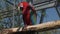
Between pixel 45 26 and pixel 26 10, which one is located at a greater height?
pixel 26 10

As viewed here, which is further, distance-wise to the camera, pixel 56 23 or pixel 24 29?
pixel 24 29

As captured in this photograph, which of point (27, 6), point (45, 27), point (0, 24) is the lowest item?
point (0, 24)

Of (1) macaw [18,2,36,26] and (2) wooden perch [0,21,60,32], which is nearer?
(2) wooden perch [0,21,60,32]

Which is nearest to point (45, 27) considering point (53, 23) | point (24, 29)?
point (53, 23)

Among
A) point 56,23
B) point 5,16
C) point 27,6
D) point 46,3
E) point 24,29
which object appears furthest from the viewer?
point 5,16

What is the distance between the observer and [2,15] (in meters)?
3.26

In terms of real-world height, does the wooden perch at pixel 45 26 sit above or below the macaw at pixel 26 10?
below

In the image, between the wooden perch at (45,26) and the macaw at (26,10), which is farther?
the macaw at (26,10)

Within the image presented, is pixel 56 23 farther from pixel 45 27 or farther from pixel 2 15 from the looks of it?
pixel 2 15

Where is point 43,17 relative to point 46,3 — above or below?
below

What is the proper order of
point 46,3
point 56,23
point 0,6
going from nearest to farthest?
1. point 56,23
2. point 46,3
3. point 0,6

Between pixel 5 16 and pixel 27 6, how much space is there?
93cm

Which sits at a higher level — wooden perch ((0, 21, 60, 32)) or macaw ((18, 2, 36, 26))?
macaw ((18, 2, 36, 26))

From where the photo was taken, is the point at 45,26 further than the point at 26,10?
No
